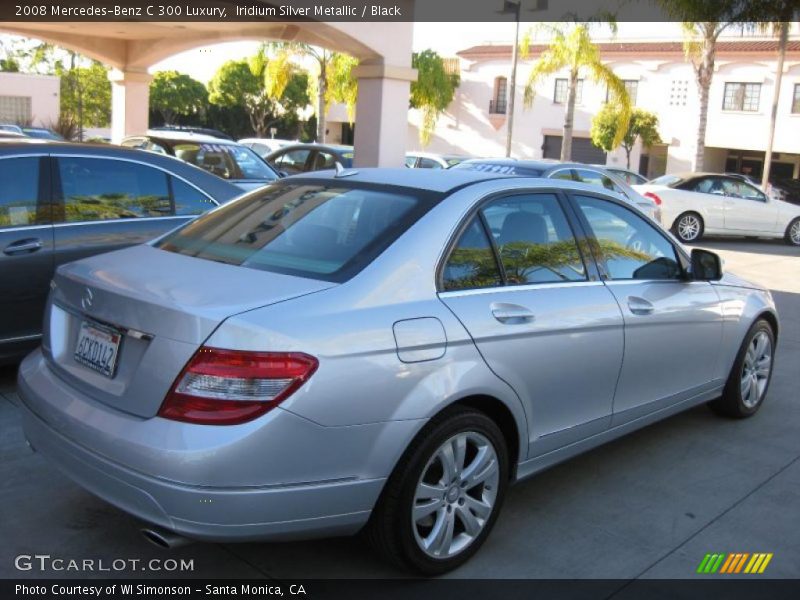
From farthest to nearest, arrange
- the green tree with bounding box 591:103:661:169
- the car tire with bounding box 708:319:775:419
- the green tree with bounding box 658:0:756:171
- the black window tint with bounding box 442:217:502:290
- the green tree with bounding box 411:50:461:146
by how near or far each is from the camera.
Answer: the green tree with bounding box 411:50:461:146 → the green tree with bounding box 591:103:661:169 → the green tree with bounding box 658:0:756:171 → the car tire with bounding box 708:319:775:419 → the black window tint with bounding box 442:217:502:290

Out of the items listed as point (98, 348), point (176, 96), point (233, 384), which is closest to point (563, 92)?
point (176, 96)

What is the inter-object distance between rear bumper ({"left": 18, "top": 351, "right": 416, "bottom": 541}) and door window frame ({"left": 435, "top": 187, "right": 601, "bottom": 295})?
866 mm

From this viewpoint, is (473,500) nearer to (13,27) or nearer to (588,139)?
(13,27)

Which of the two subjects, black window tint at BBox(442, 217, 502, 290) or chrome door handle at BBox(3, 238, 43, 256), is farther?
chrome door handle at BBox(3, 238, 43, 256)

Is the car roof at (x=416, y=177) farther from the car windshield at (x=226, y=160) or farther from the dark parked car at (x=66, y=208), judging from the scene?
the car windshield at (x=226, y=160)

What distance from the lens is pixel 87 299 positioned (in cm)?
329

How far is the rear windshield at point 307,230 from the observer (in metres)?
3.37

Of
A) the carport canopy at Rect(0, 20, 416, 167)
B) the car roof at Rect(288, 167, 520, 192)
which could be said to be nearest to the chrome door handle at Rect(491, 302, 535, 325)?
the car roof at Rect(288, 167, 520, 192)

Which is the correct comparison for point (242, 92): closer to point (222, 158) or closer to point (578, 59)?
point (578, 59)

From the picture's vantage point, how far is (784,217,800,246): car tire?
17859 mm

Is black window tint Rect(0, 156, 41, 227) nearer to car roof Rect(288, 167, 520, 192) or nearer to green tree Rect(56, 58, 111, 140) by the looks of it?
car roof Rect(288, 167, 520, 192)

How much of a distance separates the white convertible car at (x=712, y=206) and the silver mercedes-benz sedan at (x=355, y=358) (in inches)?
517

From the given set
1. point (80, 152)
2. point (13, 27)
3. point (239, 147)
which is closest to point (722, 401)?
point (80, 152)

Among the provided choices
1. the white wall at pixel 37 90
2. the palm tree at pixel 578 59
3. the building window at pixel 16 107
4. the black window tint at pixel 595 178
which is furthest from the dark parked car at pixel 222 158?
the white wall at pixel 37 90
